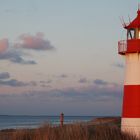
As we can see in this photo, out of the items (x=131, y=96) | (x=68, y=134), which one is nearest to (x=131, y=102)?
(x=131, y=96)

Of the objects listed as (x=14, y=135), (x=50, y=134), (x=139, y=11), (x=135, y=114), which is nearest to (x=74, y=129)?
(x=50, y=134)

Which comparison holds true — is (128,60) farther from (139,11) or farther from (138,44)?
(139,11)

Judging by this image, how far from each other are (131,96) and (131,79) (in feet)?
2.09

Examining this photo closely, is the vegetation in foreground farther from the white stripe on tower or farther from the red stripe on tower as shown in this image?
the red stripe on tower

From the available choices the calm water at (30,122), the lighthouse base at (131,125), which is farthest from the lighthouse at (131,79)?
the calm water at (30,122)

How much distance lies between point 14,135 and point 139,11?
6.72 metres

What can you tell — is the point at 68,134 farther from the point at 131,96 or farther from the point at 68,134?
the point at 131,96

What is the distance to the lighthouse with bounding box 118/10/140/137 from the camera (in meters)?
16.5

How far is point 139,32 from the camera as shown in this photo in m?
16.8

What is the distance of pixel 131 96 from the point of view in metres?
16.7

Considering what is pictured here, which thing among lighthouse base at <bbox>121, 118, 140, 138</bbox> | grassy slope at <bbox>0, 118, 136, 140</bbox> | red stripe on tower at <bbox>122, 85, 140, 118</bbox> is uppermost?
red stripe on tower at <bbox>122, 85, 140, 118</bbox>

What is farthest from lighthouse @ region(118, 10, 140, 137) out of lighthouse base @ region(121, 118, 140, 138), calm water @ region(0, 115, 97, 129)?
calm water @ region(0, 115, 97, 129)

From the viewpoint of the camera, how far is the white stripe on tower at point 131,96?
649 inches

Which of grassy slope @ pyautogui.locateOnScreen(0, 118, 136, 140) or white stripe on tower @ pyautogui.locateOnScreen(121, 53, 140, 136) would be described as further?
white stripe on tower @ pyautogui.locateOnScreen(121, 53, 140, 136)
